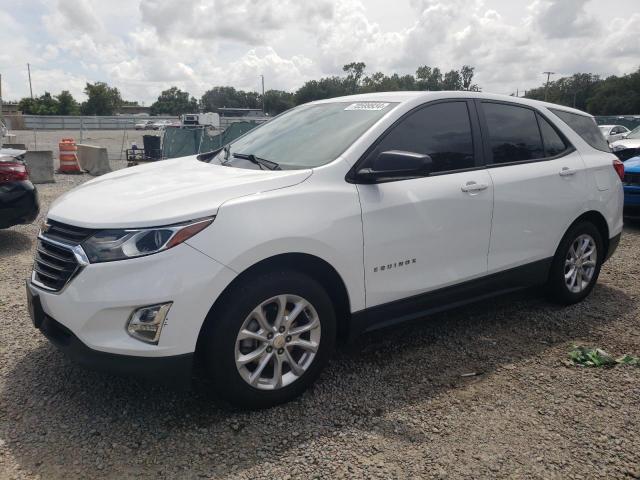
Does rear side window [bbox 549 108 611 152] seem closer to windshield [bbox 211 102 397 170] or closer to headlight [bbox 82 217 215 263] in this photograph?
windshield [bbox 211 102 397 170]

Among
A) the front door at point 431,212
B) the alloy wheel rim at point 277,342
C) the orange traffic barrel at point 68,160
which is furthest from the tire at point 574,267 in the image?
the orange traffic barrel at point 68,160

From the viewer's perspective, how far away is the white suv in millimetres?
2604

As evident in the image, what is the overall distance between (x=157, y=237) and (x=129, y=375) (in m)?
0.69

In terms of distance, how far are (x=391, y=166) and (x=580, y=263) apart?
Result: 2534 millimetres

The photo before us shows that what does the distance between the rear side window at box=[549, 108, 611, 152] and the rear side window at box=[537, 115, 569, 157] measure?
8.9 inches

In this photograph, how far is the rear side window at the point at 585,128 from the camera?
15.3ft

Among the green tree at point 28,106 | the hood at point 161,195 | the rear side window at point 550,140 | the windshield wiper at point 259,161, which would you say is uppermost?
the green tree at point 28,106

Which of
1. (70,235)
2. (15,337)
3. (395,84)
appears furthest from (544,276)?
(395,84)

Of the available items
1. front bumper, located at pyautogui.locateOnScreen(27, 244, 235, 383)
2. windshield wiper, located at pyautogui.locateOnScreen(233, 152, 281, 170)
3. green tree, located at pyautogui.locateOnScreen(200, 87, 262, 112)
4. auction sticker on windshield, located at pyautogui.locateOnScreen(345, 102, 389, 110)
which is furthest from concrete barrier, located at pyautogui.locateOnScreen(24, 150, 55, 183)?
green tree, located at pyautogui.locateOnScreen(200, 87, 262, 112)

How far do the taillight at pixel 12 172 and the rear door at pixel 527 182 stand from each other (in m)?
5.03

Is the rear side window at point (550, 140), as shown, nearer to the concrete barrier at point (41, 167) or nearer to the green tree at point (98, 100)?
the concrete barrier at point (41, 167)

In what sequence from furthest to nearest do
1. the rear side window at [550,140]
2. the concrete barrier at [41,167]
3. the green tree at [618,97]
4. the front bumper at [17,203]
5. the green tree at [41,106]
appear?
1. the green tree at [41,106]
2. the green tree at [618,97]
3. the concrete barrier at [41,167]
4. the front bumper at [17,203]
5. the rear side window at [550,140]

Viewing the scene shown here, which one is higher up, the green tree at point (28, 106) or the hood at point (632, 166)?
the green tree at point (28, 106)

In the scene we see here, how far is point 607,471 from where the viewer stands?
8.45ft
